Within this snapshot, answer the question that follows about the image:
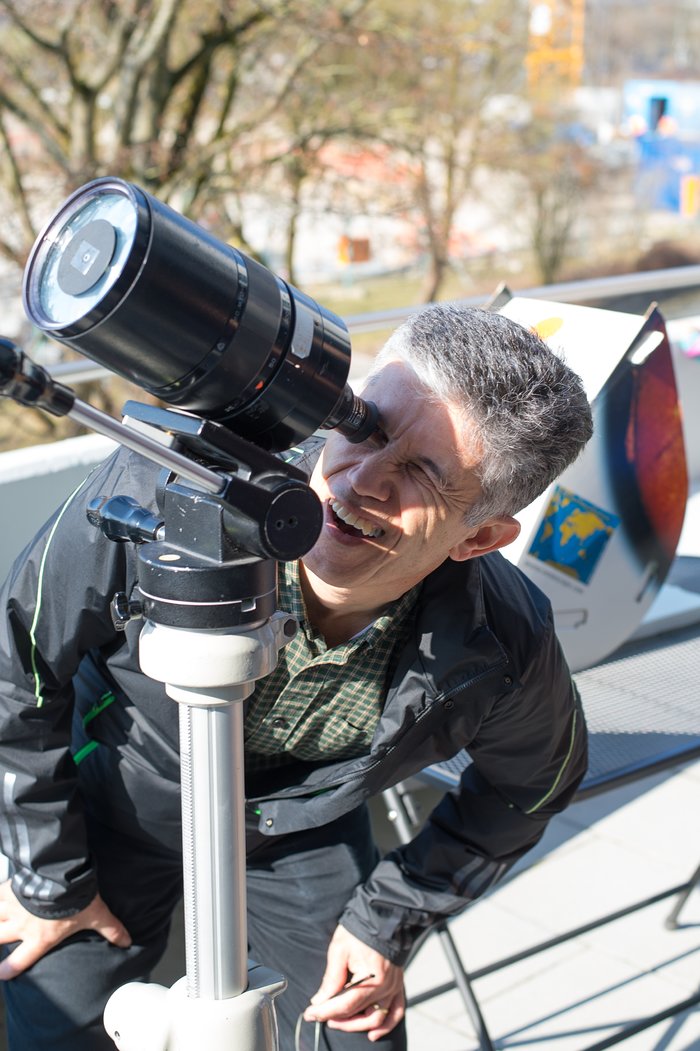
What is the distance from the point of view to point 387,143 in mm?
9406

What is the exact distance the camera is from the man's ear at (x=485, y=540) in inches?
69.8

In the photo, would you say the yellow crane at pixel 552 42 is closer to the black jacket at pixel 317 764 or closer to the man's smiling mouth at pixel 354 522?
the black jacket at pixel 317 764

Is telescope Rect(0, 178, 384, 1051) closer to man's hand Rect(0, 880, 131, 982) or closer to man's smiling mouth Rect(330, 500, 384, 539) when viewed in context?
man's smiling mouth Rect(330, 500, 384, 539)

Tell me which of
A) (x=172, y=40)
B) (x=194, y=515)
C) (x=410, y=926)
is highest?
(x=172, y=40)

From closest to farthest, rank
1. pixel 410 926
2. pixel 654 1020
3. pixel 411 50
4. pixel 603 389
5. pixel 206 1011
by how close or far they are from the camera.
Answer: pixel 206 1011, pixel 410 926, pixel 654 1020, pixel 603 389, pixel 411 50

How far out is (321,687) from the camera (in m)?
1.77

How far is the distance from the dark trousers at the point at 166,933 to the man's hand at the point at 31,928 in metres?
0.03

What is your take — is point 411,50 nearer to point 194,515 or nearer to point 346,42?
point 346,42

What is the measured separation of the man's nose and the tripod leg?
1.01 meters

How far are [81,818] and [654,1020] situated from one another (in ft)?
4.59

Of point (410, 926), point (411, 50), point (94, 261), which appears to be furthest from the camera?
point (411, 50)

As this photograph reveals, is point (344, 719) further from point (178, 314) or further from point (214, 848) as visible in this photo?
point (178, 314)

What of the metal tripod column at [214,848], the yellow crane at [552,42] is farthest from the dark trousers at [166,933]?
the yellow crane at [552,42]

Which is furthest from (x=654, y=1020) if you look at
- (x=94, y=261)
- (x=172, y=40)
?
(x=172, y=40)
